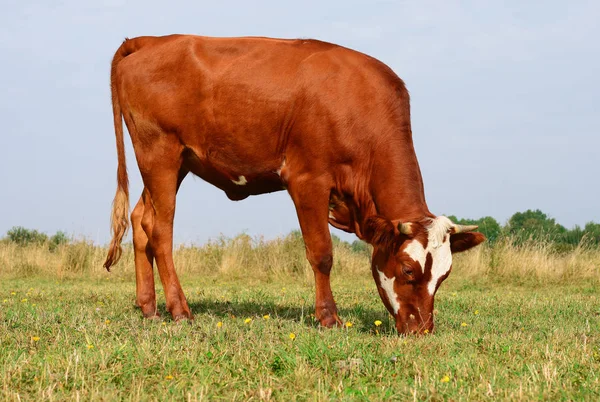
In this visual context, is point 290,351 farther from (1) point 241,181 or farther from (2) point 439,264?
(1) point 241,181

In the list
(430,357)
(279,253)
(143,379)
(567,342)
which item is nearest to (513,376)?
(430,357)

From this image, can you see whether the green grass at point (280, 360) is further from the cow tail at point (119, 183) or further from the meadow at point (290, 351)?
the cow tail at point (119, 183)

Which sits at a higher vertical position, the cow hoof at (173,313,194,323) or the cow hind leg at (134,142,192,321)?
the cow hind leg at (134,142,192,321)

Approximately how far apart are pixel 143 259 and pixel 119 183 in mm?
982

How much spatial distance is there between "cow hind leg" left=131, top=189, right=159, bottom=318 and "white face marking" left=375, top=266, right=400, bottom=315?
2.80 m

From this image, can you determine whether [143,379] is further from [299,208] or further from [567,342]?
[567,342]

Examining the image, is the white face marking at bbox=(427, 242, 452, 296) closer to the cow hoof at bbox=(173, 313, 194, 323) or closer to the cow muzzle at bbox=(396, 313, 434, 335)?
the cow muzzle at bbox=(396, 313, 434, 335)

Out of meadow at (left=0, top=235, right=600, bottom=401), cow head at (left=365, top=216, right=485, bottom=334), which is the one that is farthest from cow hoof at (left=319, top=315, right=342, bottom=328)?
cow head at (left=365, top=216, right=485, bottom=334)

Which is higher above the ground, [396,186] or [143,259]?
[396,186]

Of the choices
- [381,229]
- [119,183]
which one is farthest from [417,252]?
[119,183]

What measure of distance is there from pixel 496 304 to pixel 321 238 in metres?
4.09

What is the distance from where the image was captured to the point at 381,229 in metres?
6.80

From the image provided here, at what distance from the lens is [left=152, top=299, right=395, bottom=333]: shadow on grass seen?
7.91 m

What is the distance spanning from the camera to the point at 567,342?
6.43 meters
